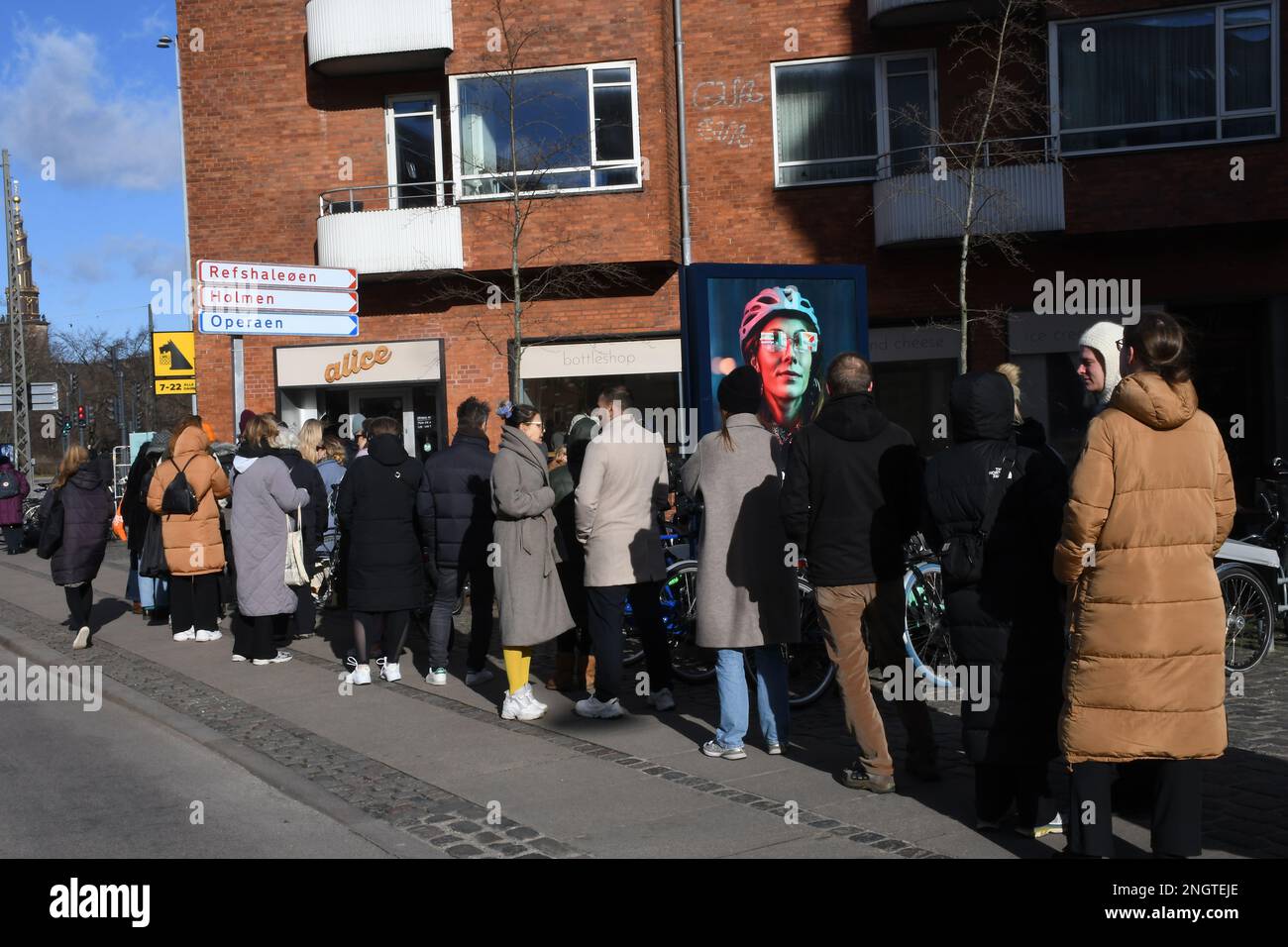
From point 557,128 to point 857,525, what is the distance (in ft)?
47.1

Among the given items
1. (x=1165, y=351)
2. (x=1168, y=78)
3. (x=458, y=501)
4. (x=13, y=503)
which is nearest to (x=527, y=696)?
(x=458, y=501)

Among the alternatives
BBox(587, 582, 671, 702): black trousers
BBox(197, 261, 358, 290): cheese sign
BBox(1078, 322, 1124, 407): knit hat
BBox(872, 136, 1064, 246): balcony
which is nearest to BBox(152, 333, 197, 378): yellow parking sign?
BBox(197, 261, 358, 290): cheese sign

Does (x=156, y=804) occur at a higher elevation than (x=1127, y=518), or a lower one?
lower

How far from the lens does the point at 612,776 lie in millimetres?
6582

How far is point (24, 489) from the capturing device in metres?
23.7

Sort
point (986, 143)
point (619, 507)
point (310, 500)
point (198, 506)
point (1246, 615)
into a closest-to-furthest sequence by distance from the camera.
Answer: point (619, 507), point (1246, 615), point (198, 506), point (310, 500), point (986, 143)

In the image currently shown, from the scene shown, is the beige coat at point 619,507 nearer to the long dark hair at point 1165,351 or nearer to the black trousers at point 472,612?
the black trousers at point 472,612

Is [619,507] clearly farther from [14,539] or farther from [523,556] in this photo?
[14,539]

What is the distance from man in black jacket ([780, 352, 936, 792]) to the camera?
6.07 m

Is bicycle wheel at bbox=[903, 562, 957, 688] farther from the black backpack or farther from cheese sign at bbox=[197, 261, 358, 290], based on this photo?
cheese sign at bbox=[197, 261, 358, 290]

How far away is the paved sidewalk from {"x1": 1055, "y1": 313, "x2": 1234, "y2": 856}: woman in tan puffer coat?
67 cm

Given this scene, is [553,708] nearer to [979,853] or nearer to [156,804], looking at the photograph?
[156,804]
